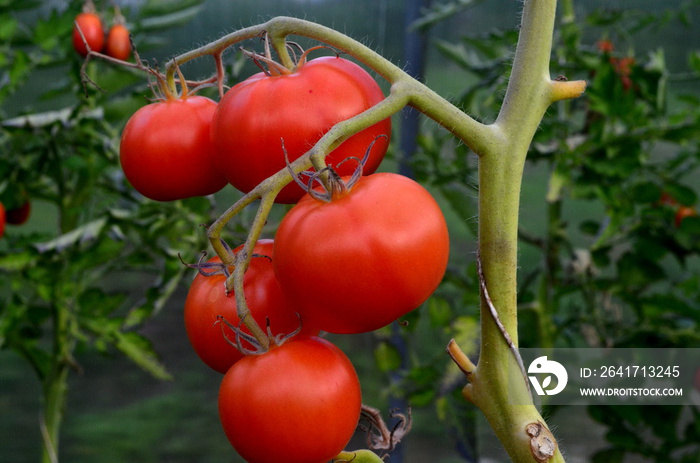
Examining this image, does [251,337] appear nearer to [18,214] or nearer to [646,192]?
[646,192]

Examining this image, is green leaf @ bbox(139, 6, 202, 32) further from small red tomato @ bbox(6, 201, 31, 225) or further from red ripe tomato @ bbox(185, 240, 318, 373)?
red ripe tomato @ bbox(185, 240, 318, 373)

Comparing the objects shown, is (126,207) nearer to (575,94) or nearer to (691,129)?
(691,129)

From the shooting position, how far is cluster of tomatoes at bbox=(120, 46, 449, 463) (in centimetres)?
27

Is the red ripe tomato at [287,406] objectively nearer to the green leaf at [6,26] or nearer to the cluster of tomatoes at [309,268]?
the cluster of tomatoes at [309,268]

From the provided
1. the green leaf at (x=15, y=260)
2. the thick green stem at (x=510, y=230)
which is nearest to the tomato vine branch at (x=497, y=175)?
the thick green stem at (x=510, y=230)

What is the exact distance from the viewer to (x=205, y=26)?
5.16 ft

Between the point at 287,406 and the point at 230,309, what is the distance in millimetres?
51

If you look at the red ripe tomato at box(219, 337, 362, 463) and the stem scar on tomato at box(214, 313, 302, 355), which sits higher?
the stem scar on tomato at box(214, 313, 302, 355)

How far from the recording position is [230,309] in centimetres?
30

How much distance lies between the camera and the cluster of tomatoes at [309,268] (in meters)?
0.27

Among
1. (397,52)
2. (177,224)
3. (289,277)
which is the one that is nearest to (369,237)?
(289,277)

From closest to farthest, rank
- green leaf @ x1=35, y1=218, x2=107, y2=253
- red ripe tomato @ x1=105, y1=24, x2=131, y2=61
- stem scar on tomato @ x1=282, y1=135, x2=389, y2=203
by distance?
stem scar on tomato @ x1=282, y1=135, x2=389, y2=203, green leaf @ x1=35, y1=218, x2=107, y2=253, red ripe tomato @ x1=105, y1=24, x2=131, y2=61

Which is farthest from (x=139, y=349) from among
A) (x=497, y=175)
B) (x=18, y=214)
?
(x=497, y=175)

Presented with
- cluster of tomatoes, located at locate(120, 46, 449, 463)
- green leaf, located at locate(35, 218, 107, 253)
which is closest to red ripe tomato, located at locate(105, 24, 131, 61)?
green leaf, located at locate(35, 218, 107, 253)
